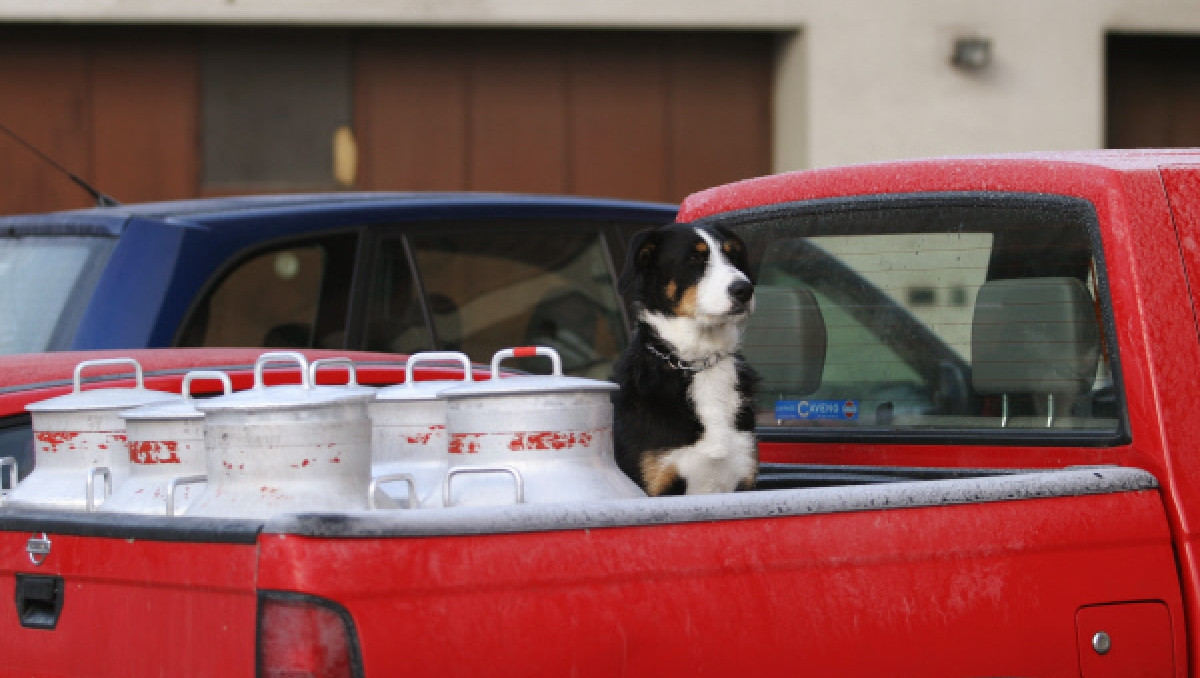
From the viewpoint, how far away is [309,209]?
218 inches

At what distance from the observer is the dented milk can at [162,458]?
9.49 ft

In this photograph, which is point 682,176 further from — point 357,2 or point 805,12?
point 357,2

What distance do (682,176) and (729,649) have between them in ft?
31.5

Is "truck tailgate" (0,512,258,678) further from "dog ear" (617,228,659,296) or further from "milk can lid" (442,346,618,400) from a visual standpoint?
"dog ear" (617,228,659,296)

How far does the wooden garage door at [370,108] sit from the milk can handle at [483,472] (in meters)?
9.05

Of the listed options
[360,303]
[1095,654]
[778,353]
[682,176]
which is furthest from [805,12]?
[1095,654]

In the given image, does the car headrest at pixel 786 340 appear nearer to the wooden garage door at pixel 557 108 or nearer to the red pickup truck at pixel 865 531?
the red pickup truck at pixel 865 531

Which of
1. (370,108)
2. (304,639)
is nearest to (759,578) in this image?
(304,639)

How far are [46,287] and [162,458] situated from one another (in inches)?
100

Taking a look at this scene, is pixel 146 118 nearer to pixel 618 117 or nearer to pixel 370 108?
pixel 370 108

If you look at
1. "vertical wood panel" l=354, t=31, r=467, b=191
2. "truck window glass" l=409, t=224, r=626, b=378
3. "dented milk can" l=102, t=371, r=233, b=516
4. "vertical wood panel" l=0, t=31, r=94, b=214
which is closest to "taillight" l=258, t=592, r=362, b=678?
"dented milk can" l=102, t=371, r=233, b=516

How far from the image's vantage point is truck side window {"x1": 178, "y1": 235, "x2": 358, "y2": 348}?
520cm

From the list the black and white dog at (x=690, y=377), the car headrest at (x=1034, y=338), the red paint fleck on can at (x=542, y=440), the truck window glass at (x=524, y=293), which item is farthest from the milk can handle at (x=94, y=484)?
the truck window glass at (x=524, y=293)

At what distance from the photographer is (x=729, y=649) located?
2537 millimetres
